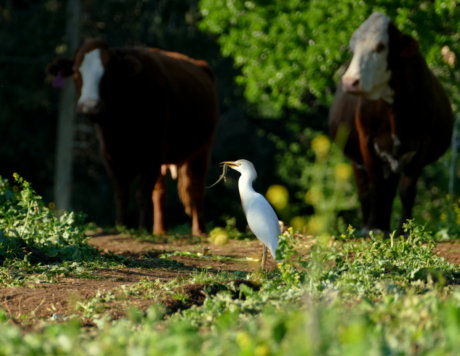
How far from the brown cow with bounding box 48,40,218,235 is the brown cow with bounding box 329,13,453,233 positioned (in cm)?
229

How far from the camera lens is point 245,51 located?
16812 millimetres

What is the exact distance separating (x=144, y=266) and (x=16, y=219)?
4.39 feet

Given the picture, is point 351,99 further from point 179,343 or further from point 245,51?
point 179,343

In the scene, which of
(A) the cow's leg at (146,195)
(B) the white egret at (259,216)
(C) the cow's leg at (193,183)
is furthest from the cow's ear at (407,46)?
(B) the white egret at (259,216)

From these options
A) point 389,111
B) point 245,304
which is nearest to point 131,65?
point 389,111

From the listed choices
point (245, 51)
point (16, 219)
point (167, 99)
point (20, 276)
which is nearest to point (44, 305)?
point (20, 276)

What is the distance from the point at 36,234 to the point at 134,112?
3878 millimetres

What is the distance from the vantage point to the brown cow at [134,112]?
1184 centimetres

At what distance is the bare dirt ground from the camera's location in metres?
5.92

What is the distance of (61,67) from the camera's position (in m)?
12.6

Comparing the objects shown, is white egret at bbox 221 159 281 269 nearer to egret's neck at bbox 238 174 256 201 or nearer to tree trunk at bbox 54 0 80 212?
egret's neck at bbox 238 174 256 201

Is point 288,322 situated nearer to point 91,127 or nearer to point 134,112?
point 134,112

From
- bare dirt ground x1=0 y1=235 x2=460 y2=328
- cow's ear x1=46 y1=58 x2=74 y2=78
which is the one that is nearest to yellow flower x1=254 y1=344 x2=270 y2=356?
bare dirt ground x1=0 y1=235 x2=460 y2=328

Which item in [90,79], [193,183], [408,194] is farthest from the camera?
[193,183]
